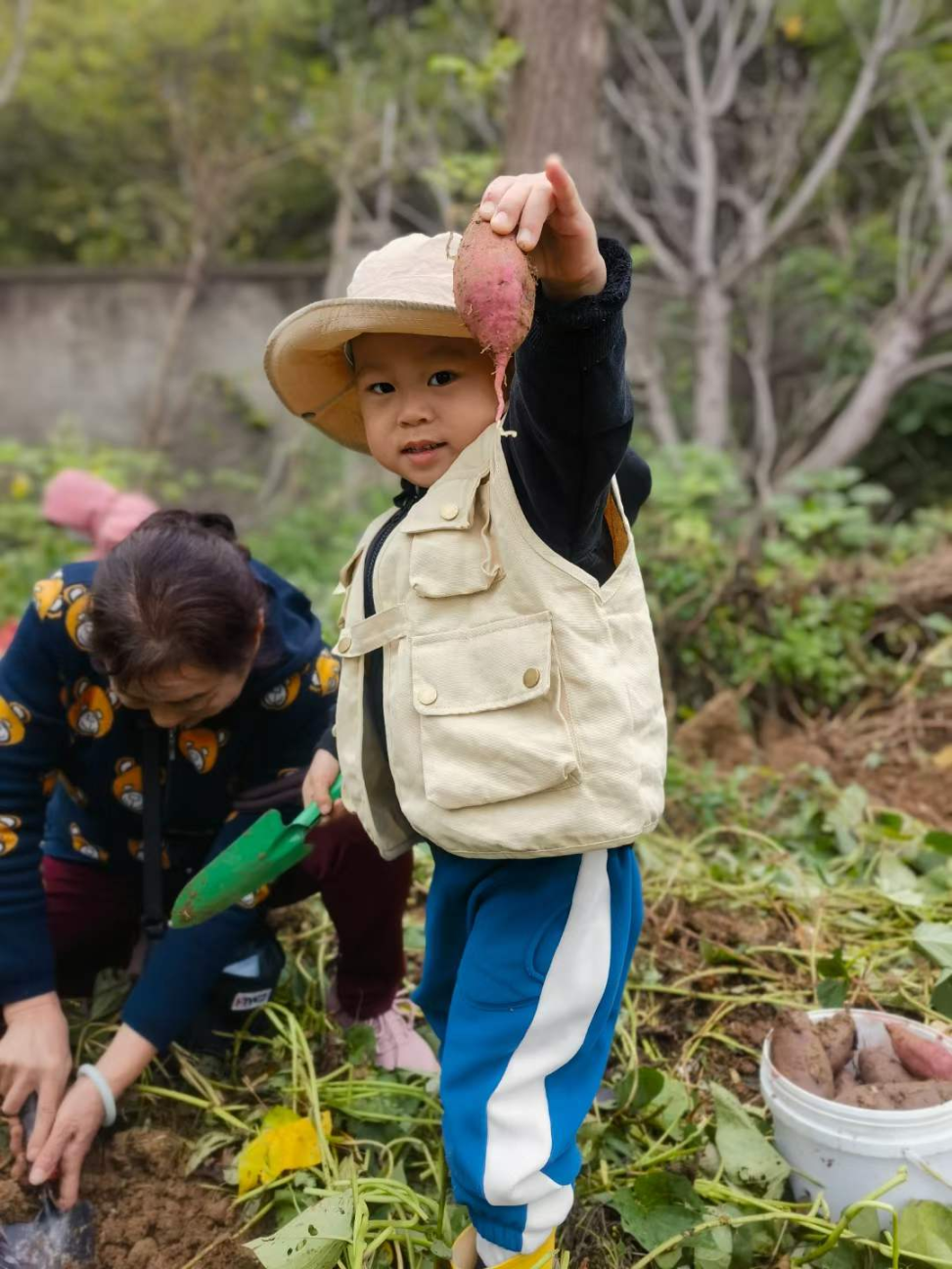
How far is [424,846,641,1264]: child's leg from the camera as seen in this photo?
1.24 m

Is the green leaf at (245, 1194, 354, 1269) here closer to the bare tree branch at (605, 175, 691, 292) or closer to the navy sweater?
the navy sweater

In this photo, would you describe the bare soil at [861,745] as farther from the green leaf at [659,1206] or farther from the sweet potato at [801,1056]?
the green leaf at [659,1206]

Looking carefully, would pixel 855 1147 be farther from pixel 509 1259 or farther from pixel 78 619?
pixel 78 619

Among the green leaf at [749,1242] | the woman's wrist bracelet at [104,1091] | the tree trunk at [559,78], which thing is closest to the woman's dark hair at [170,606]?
the woman's wrist bracelet at [104,1091]

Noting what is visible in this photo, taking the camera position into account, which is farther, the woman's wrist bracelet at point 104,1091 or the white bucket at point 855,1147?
the woman's wrist bracelet at point 104,1091

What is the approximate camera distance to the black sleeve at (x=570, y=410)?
3.51 feet

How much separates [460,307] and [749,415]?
6721mm

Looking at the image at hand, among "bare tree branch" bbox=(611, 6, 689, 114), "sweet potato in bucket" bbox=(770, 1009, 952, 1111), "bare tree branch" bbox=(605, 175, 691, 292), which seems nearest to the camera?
"sweet potato in bucket" bbox=(770, 1009, 952, 1111)

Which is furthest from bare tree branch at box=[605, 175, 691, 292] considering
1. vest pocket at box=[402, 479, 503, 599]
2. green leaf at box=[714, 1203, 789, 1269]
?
green leaf at box=[714, 1203, 789, 1269]

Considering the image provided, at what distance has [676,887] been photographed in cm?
230

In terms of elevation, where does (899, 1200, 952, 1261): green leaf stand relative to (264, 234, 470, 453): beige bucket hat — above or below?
below

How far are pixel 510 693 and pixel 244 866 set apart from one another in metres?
0.56

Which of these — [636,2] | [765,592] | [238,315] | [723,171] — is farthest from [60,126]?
[765,592]

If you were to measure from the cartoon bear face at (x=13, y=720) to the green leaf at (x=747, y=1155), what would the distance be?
1190 millimetres
